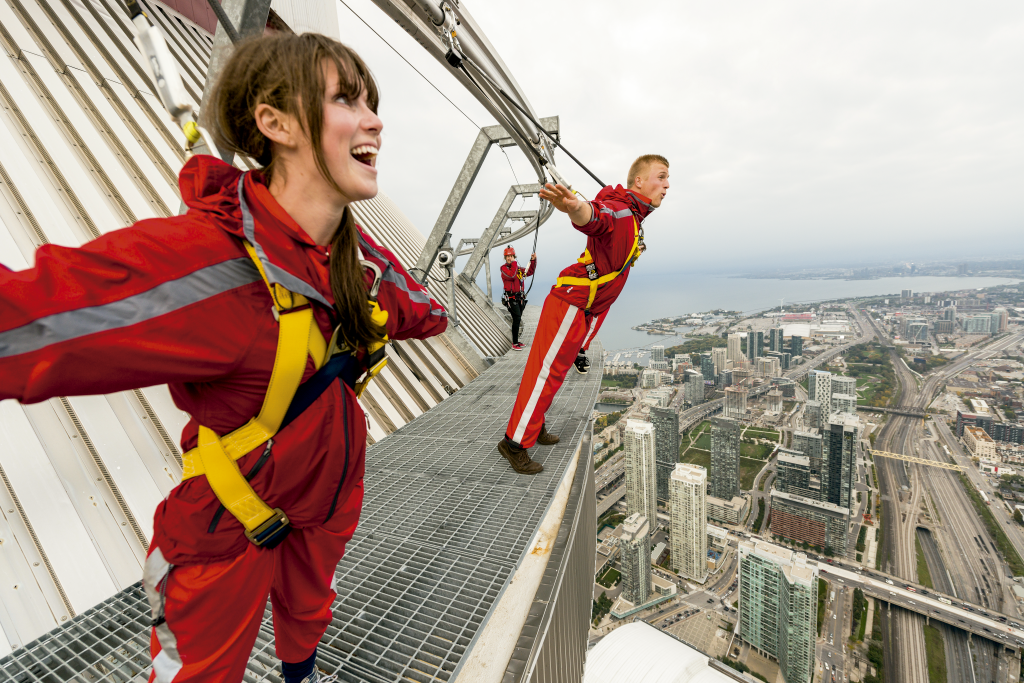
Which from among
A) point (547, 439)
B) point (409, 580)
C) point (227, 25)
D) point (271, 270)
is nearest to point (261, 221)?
point (271, 270)

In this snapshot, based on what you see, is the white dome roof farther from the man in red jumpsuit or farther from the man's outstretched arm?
the man's outstretched arm

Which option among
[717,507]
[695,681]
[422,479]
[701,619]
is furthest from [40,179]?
[717,507]

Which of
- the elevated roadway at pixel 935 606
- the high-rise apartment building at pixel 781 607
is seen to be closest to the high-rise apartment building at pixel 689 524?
the high-rise apartment building at pixel 781 607

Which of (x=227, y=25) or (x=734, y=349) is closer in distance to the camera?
(x=227, y=25)

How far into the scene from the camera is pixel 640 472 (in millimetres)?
19750

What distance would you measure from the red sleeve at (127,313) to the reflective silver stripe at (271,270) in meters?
0.04

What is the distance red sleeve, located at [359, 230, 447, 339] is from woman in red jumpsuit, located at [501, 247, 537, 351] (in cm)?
597

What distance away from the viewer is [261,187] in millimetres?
774

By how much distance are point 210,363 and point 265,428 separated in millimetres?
180

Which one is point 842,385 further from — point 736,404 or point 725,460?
point 725,460

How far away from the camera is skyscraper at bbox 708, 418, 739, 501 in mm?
22406

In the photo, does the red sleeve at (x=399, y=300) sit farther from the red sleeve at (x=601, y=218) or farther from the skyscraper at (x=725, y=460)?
the skyscraper at (x=725, y=460)

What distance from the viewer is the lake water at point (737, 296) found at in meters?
59.2

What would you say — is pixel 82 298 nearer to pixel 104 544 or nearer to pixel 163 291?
pixel 163 291
